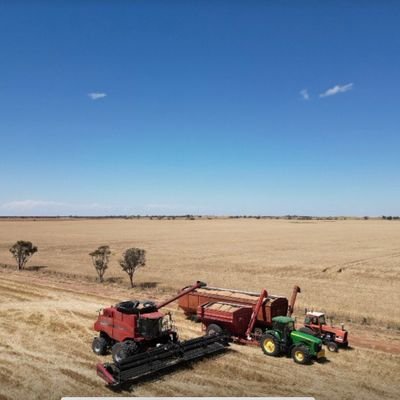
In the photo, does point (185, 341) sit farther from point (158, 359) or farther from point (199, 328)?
point (199, 328)

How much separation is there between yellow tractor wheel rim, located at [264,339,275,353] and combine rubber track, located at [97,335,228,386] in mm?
1568

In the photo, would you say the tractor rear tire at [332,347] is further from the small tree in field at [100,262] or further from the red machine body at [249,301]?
the small tree in field at [100,262]

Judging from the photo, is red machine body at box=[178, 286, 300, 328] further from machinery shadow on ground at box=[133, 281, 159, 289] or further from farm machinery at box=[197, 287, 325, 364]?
machinery shadow on ground at box=[133, 281, 159, 289]

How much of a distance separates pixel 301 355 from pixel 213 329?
4140mm

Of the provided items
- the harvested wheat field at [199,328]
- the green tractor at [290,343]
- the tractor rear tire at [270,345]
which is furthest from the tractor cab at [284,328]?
the harvested wheat field at [199,328]

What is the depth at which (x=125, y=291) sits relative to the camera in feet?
99.6

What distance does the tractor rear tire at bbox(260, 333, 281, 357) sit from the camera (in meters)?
16.2

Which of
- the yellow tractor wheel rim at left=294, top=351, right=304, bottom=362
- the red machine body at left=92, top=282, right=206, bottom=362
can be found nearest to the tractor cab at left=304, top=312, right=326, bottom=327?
the yellow tractor wheel rim at left=294, top=351, right=304, bottom=362

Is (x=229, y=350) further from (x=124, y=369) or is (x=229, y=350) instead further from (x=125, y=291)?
(x=125, y=291)

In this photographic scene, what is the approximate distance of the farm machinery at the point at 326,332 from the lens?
56.1ft

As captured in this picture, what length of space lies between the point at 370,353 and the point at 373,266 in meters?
30.1

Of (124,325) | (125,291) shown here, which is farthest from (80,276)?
(124,325)

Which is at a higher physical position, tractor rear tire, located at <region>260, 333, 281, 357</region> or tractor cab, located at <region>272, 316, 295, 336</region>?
tractor cab, located at <region>272, 316, 295, 336</region>

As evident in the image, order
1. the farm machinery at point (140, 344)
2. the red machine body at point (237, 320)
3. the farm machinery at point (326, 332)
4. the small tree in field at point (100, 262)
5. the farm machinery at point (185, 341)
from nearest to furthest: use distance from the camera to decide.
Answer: the farm machinery at point (140, 344) < the farm machinery at point (185, 341) < the farm machinery at point (326, 332) < the red machine body at point (237, 320) < the small tree in field at point (100, 262)
